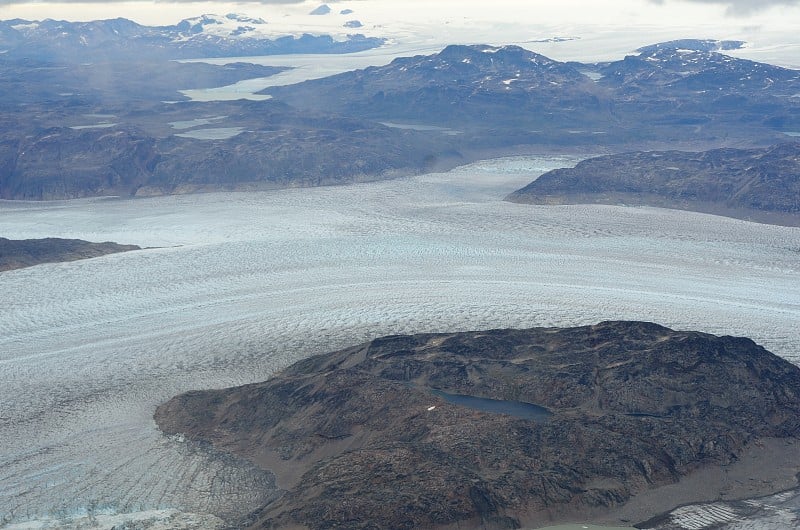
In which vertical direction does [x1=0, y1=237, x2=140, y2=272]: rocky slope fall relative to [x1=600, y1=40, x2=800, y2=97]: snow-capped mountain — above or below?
below

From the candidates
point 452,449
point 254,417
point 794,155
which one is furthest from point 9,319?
point 794,155

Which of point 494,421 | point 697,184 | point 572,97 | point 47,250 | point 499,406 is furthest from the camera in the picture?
point 572,97

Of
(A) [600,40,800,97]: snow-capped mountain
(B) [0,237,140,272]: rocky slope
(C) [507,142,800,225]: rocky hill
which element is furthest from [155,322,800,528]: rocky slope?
(A) [600,40,800,97]: snow-capped mountain

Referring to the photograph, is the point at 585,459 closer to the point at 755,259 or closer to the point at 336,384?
the point at 336,384

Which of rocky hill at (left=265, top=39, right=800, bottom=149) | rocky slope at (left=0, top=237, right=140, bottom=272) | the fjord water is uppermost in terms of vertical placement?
rocky hill at (left=265, top=39, right=800, bottom=149)

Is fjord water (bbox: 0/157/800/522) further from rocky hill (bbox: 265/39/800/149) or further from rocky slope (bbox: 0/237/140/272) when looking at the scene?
rocky hill (bbox: 265/39/800/149)

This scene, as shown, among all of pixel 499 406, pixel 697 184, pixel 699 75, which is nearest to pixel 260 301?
pixel 499 406

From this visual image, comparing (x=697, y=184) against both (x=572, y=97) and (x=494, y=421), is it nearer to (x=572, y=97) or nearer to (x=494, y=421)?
(x=494, y=421)
